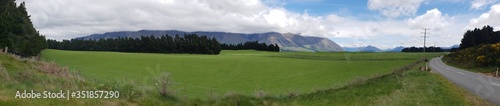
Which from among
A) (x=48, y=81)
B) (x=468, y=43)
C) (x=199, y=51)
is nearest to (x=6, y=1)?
(x=199, y=51)

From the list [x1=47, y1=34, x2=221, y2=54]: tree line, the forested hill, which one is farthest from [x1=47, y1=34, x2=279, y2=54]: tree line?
the forested hill

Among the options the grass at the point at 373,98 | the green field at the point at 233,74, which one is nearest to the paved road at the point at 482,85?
the grass at the point at 373,98

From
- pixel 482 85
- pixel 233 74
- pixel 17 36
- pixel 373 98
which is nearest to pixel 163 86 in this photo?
pixel 373 98

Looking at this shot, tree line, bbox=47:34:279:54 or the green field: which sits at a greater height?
tree line, bbox=47:34:279:54

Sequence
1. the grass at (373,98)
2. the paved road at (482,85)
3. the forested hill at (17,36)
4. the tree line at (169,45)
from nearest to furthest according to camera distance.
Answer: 1. the grass at (373,98)
2. the paved road at (482,85)
3. the forested hill at (17,36)
4. the tree line at (169,45)

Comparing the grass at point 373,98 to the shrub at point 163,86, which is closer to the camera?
the grass at point 373,98

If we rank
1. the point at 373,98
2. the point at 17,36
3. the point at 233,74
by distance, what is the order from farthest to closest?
the point at 17,36, the point at 233,74, the point at 373,98

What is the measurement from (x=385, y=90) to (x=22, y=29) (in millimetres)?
74442

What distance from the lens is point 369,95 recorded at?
51.2ft

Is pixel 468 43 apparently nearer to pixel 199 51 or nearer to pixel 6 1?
pixel 199 51

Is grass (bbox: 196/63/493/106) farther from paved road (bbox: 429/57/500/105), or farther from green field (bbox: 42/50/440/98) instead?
green field (bbox: 42/50/440/98)

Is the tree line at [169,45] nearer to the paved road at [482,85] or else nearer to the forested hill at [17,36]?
the forested hill at [17,36]

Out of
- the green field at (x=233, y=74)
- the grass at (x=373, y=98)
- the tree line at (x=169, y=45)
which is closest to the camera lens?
the grass at (x=373, y=98)

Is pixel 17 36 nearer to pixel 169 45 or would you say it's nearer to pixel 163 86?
pixel 163 86
